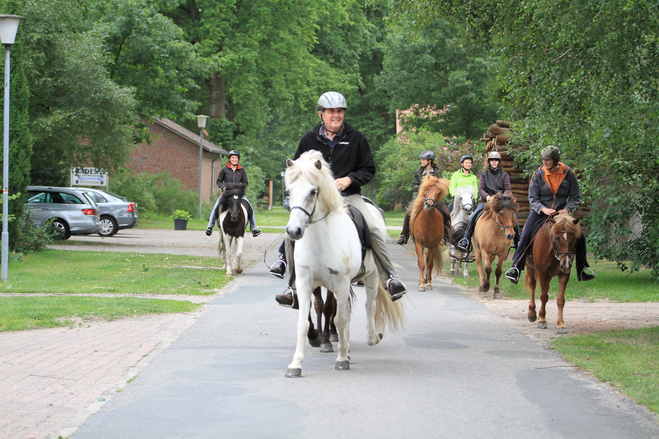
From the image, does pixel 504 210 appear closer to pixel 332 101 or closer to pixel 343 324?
pixel 332 101

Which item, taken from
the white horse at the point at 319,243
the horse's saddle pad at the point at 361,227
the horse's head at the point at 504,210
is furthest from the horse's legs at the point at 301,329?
the horse's head at the point at 504,210

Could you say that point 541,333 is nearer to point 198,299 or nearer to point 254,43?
point 198,299

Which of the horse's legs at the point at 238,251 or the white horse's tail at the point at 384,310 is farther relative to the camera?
the horse's legs at the point at 238,251

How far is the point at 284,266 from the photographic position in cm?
839

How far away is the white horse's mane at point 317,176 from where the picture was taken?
275 inches

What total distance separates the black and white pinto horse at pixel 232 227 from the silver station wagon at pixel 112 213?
51.0ft

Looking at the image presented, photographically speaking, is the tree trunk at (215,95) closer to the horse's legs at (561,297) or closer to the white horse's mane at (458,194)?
the white horse's mane at (458,194)

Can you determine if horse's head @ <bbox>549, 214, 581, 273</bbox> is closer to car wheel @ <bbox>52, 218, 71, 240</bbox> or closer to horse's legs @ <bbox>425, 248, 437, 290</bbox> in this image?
horse's legs @ <bbox>425, 248, 437, 290</bbox>

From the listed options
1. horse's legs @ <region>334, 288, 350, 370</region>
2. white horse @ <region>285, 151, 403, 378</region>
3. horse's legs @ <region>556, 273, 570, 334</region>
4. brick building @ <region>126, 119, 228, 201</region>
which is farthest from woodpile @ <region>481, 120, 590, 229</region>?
brick building @ <region>126, 119, 228, 201</region>

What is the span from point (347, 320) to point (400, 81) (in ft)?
110

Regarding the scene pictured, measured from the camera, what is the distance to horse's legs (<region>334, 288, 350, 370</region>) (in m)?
7.45

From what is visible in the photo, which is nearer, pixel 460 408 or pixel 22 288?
pixel 460 408

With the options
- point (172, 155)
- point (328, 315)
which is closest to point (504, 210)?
point (328, 315)

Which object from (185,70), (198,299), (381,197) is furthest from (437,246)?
(381,197)
